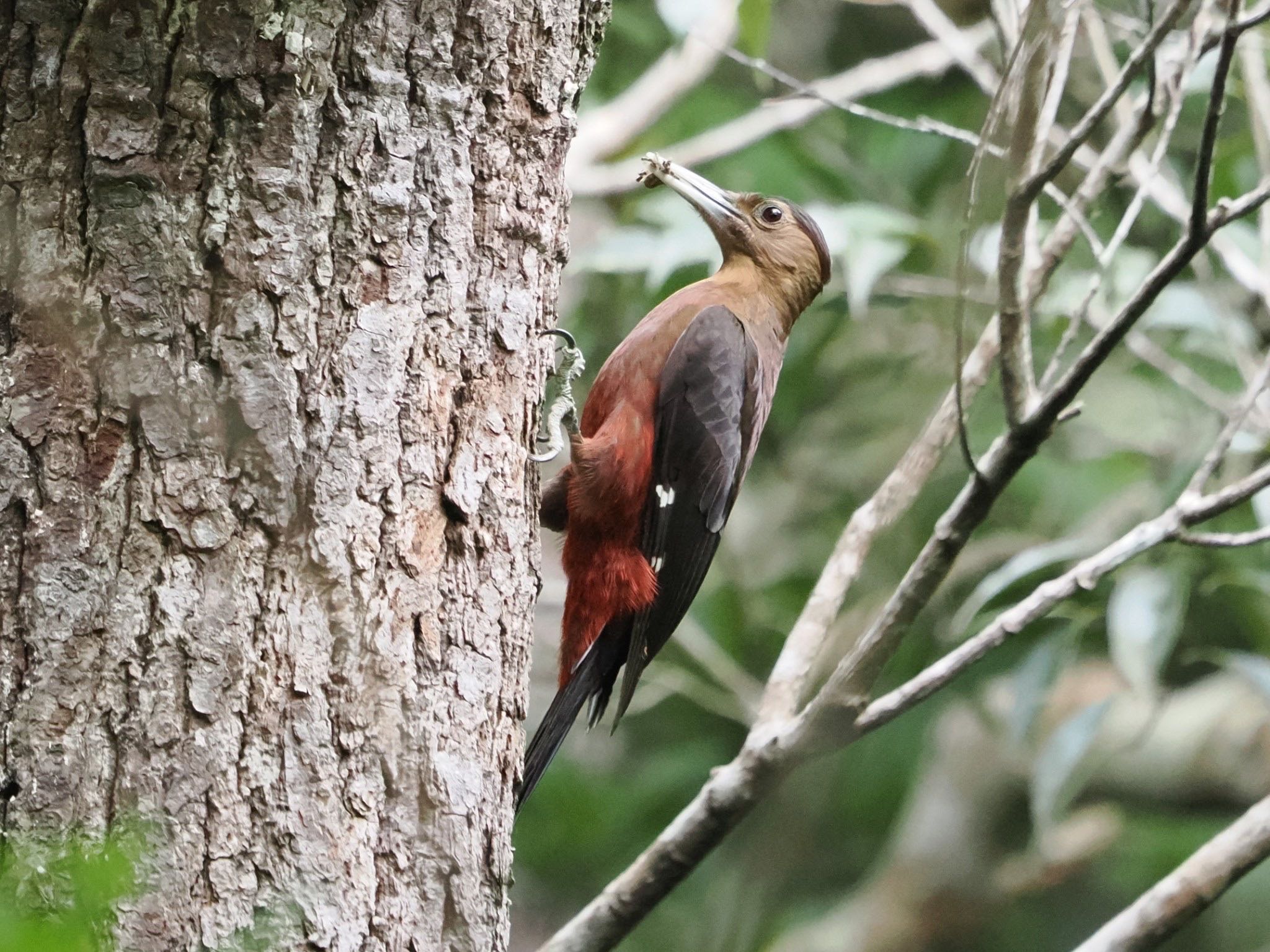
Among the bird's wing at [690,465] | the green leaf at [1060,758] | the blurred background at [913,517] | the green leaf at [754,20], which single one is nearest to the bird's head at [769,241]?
the blurred background at [913,517]

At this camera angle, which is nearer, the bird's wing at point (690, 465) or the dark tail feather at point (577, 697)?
the dark tail feather at point (577, 697)

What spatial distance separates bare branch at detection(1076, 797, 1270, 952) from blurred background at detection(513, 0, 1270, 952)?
3.25 ft

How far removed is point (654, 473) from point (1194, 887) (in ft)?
4.26

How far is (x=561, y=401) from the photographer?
2.56 metres

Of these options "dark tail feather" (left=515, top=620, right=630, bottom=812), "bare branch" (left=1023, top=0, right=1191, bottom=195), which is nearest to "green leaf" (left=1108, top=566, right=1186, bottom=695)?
"dark tail feather" (left=515, top=620, right=630, bottom=812)

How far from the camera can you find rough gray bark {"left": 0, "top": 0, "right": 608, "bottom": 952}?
53.5 inches

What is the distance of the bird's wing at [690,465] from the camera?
2801 mm

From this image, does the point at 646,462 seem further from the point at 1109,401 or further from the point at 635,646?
the point at 1109,401

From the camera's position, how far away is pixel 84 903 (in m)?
0.78

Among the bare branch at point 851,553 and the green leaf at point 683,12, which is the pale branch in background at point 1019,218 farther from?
the green leaf at point 683,12

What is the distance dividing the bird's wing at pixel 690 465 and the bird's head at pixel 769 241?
344mm

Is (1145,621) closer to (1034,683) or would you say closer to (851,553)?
(1034,683)

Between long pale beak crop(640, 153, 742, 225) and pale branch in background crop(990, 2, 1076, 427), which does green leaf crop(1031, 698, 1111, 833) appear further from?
long pale beak crop(640, 153, 742, 225)

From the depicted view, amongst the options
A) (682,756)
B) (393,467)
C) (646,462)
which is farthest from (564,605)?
(682,756)
